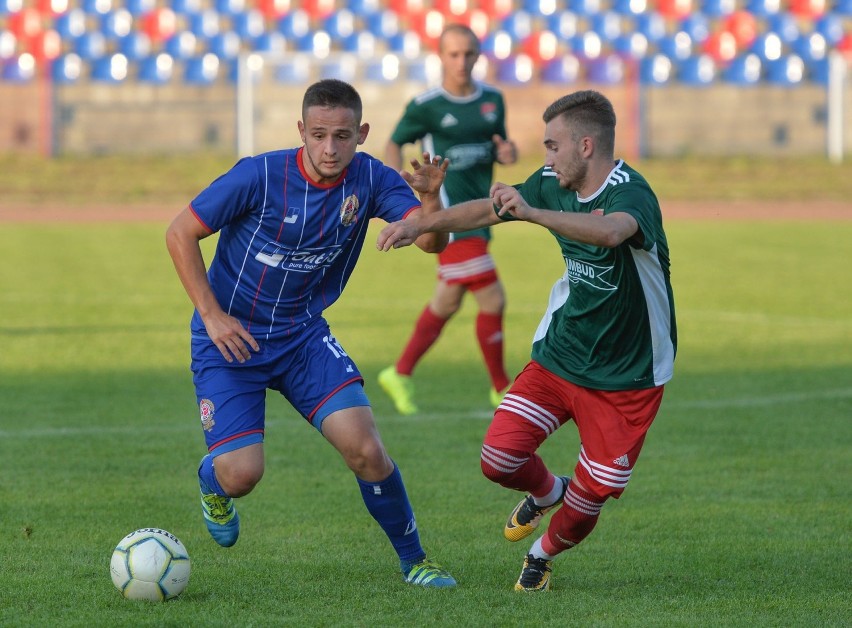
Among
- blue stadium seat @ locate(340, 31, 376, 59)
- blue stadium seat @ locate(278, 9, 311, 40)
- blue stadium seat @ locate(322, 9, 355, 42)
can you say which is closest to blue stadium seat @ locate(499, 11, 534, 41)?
blue stadium seat @ locate(340, 31, 376, 59)

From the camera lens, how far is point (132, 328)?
11.4 m

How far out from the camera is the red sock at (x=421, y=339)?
8.55 m

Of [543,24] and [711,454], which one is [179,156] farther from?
[711,454]

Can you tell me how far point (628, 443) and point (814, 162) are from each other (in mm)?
22707

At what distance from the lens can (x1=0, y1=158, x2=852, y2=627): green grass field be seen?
4.51 m

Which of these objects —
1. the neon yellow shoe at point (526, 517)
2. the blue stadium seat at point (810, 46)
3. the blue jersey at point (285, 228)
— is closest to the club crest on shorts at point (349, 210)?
the blue jersey at point (285, 228)

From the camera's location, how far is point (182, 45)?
89.7 ft

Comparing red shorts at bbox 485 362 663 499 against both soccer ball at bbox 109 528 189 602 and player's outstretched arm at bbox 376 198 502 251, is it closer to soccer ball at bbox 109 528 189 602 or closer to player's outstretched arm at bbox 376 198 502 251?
player's outstretched arm at bbox 376 198 502 251

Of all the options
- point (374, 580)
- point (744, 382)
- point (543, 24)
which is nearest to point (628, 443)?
point (374, 580)

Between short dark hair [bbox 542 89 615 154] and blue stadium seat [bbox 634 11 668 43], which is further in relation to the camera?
blue stadium seat [bbox 634 11 668 43]

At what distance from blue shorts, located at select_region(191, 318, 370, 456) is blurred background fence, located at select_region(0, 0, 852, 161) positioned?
19614mm

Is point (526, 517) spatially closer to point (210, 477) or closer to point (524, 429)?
point (524, 429)

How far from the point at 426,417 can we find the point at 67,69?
20.2 metres

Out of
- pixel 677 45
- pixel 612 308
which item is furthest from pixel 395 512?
pixel 677 45
